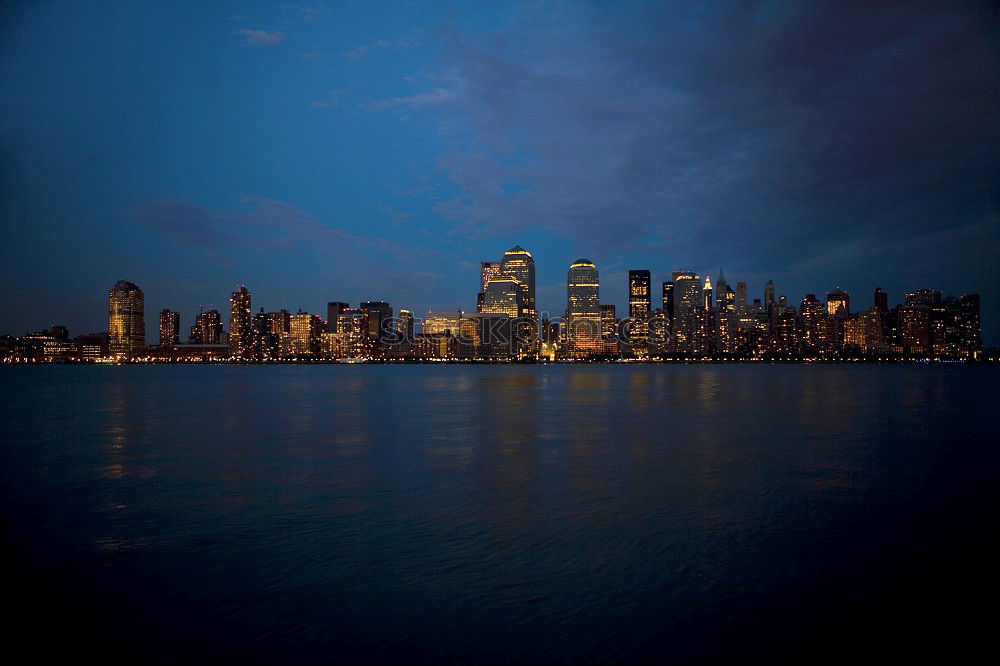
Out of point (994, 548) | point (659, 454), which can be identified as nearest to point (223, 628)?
point (994, 548)

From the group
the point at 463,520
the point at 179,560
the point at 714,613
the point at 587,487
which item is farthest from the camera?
the point at 587,487

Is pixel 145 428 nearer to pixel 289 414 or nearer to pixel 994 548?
pixel 289 414

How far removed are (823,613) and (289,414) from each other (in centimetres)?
4633

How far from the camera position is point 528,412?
2099 inches

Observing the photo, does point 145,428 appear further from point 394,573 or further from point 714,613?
point 714,613

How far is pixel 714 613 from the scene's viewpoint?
1094 cm

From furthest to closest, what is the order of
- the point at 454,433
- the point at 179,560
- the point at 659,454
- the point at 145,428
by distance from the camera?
the point at 145,428
the point at 454,433
the point at 659,454
the point at 179,560

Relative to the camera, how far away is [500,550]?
14.5 metres

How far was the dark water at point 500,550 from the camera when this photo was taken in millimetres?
10055

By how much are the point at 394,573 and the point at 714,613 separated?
6.25m

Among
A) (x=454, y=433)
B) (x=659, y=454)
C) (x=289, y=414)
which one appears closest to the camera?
(x=659, y=454)

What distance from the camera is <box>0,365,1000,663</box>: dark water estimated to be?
396 inches

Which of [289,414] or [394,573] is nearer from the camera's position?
[394,573]

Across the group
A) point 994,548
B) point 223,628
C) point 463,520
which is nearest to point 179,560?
point 223,628
